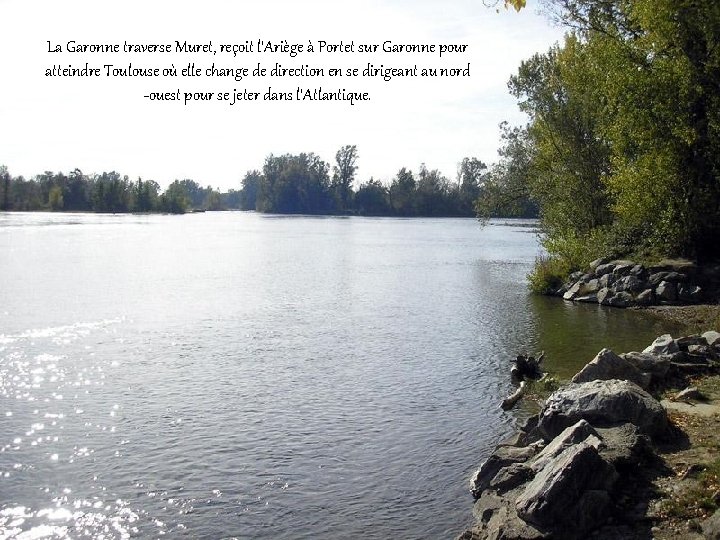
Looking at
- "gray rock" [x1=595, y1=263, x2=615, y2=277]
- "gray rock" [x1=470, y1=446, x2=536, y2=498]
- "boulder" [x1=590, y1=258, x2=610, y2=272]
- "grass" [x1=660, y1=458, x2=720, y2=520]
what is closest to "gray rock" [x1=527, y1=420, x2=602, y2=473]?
"gray rock" [x1=470, y1=446, x2=536, y2=498]

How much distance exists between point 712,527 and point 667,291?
25905 millimetres

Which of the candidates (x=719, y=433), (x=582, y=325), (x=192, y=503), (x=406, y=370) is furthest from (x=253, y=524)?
(x=582, y=325)

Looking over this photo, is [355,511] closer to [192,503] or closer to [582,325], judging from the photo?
[192,503]

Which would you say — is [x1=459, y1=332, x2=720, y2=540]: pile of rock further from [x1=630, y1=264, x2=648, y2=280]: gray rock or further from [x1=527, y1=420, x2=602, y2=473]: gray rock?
[x1=630, y1=264, x2=648, y2=280]: gray rock

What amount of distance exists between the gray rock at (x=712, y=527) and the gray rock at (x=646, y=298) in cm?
2556

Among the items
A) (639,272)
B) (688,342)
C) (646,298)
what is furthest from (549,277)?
(688,342)

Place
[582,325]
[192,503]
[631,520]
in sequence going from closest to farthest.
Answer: [631,520]
[192,503]
[582,325]

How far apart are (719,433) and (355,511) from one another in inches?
255

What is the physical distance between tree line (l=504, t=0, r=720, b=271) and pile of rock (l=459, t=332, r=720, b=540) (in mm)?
17146

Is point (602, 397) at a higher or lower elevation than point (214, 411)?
higher

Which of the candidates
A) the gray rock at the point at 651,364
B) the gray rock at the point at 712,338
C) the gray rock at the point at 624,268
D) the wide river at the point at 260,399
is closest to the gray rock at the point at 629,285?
the gray rock at the point at 624,268

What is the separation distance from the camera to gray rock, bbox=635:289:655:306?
32531 millimetres

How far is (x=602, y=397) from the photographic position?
12391 mm

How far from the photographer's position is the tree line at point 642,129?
30172mm
